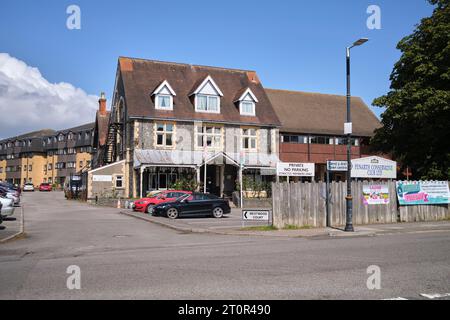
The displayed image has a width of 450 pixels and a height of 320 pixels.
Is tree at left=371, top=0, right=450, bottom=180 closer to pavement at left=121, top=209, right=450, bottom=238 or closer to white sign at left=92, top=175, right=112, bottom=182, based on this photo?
pavement at left=121, top=209, right=450, bottom=238

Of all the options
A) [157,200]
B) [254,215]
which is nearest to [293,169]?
[254,215]

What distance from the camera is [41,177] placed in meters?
104

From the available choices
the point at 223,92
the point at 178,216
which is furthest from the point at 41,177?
the point at 178,216

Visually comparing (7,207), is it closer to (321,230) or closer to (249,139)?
(321,230)

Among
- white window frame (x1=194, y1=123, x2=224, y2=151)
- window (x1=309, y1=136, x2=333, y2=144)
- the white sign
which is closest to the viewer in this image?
the white sign

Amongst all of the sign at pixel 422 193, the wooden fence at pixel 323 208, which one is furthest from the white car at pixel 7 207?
the sign at pixel 422 193

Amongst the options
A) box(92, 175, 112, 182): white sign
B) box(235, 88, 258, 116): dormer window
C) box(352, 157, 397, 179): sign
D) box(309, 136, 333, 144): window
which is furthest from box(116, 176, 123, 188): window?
box(352, 157, 397, 179): sign

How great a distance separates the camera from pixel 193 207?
2455 centimetres

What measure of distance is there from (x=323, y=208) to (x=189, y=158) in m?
20.7

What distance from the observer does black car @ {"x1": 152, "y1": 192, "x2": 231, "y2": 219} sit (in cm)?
2427

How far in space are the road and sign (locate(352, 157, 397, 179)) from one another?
5104 mm

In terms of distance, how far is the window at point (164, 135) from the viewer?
38906 mm

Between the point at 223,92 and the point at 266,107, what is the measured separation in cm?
434
